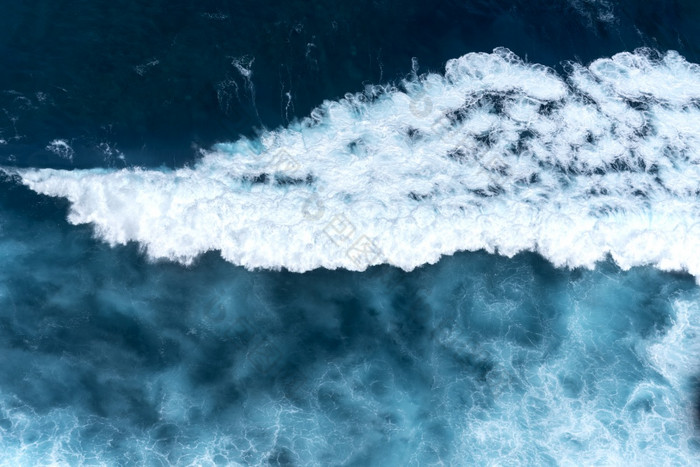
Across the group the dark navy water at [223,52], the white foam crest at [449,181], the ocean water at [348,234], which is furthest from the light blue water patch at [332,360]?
the dark navy water at [223,52]

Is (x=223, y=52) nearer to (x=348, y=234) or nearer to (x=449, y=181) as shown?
(x=348, y=234)

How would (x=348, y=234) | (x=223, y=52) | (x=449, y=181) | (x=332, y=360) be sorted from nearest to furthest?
(x=332, y=360) < (x=348, y=234) < (x=449, y=181) < (x=223, y=52)

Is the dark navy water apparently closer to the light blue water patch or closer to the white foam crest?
→ the white foam crest

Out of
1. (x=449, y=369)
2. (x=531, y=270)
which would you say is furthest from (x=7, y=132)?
(x=531, y=270)

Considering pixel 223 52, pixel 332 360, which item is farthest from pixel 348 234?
pixel 223 52

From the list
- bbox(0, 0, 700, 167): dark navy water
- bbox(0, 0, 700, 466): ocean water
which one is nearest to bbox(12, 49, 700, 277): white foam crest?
bbox(0, 0, 700, 466): ocean water

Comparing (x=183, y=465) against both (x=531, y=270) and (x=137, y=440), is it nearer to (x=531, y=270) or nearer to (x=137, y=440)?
(x=137, y=440)
